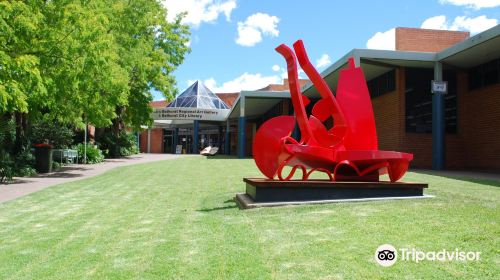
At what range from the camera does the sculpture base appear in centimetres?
708

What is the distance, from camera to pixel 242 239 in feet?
16.3

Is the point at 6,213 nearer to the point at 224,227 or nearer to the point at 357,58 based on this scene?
the point at 224,227

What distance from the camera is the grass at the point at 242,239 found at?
12.5 feet

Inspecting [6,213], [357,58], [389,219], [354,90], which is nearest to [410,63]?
[357,58]

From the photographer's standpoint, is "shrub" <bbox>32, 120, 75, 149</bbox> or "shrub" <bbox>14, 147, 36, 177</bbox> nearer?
"shrub" <bbox>14, 147, 36, 177</bbox>

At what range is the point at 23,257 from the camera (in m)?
4.67

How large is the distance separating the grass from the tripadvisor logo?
0.29 feet

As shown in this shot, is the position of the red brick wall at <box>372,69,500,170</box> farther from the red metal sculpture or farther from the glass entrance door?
the glass entrance door

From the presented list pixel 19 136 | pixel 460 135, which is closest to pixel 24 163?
pixel 19 136

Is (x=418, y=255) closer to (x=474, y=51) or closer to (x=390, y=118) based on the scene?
(x=474, y=51)

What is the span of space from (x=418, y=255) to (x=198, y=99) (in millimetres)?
48350

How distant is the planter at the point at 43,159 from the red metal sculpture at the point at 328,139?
11412 mm

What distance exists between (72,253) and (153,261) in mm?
1154

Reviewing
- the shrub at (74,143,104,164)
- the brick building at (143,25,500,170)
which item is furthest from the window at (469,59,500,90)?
the shrub at (74,143,104,164)
